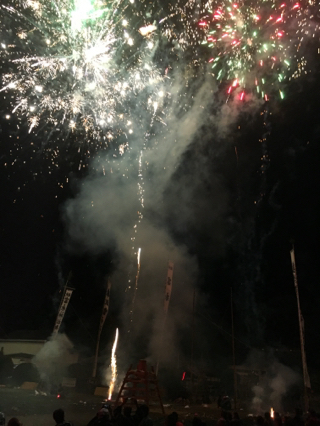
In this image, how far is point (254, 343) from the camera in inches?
1010

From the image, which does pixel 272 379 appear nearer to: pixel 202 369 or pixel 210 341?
pixel 202 369

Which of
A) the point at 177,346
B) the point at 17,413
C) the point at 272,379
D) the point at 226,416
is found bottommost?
the point at 17,413

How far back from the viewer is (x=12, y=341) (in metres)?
27.6

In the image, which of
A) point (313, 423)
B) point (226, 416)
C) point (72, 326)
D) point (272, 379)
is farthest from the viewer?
point (72, 326)

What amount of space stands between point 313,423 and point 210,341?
23.2 m

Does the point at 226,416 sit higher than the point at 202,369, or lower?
lower

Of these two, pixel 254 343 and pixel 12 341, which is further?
pixel 12 341

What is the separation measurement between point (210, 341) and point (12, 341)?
16.4 m

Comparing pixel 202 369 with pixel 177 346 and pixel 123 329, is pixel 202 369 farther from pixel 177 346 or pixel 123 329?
pixel 123 329

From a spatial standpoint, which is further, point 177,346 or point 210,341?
point 210,341

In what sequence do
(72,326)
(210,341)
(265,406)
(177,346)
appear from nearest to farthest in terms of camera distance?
1. (265,406)
2. (177,346)
3. (210,341)
4. (72,326)

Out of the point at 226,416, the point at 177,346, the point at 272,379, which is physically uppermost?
the point at 177,346

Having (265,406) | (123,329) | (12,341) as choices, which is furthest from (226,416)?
(12,341)

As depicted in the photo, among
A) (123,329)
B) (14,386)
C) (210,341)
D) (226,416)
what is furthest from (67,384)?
(226,416)
